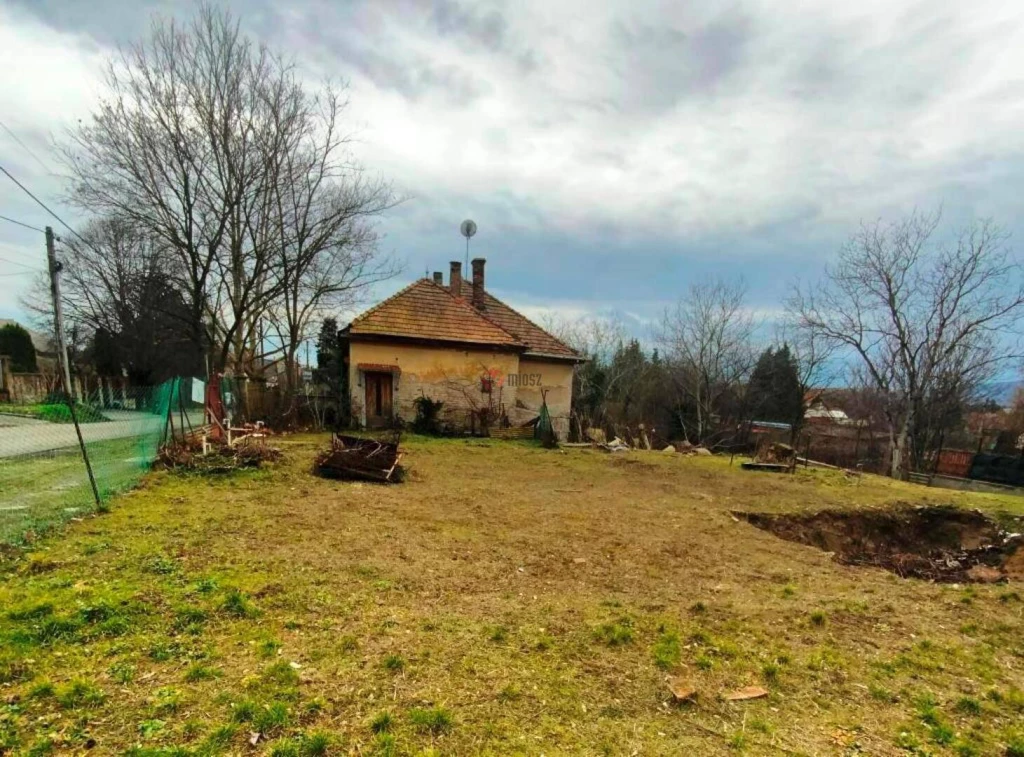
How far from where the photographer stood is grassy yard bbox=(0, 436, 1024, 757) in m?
2.67

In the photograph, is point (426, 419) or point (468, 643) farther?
point (426, 419)

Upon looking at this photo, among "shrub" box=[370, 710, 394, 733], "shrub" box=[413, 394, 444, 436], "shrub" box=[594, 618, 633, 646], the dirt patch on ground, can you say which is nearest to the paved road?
"shrub" box=[413, 394, 444, 436]

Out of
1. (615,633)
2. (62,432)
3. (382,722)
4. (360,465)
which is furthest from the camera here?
(62,432)

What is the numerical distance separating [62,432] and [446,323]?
11.1 meters

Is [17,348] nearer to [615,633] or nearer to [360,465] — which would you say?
[360,465]

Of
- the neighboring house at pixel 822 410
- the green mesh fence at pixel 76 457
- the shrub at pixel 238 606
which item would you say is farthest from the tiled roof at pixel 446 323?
the neighboring house at pixel 822 410

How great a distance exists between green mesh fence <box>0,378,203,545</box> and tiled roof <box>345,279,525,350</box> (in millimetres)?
6065

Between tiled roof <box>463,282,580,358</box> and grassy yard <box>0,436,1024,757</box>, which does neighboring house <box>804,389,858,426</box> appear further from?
grassy yard <box>0,436,1024,757</box>

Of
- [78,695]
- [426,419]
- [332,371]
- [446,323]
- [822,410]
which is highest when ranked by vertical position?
[446,323]

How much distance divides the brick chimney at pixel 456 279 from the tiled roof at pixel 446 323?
1.53 ft

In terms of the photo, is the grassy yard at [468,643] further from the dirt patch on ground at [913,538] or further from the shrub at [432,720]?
the dirt patch on ground at [913,538]

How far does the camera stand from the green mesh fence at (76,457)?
231 inches

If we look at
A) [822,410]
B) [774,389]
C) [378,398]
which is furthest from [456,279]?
[822,410]

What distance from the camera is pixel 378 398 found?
1750cm
